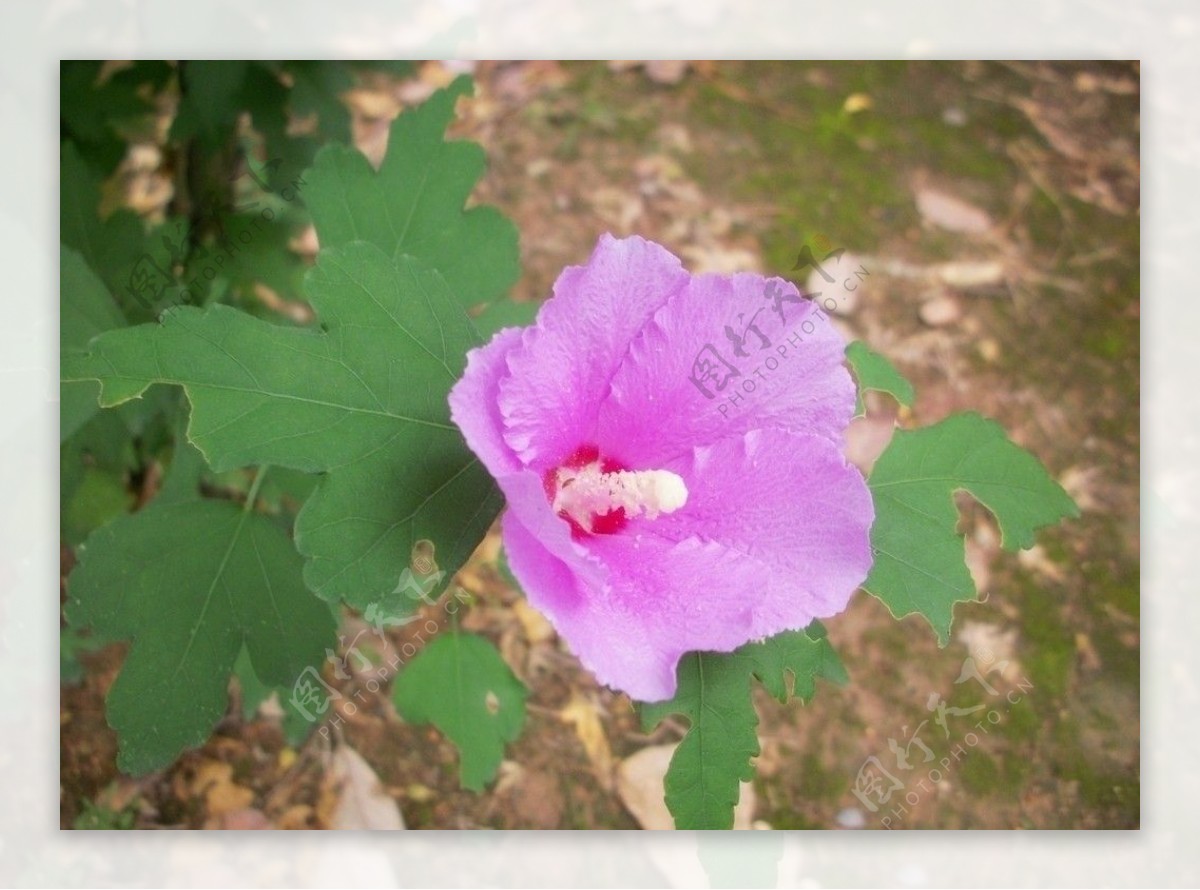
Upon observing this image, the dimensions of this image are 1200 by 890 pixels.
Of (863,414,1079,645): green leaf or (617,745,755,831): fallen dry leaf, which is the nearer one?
(863,414,1079,645): green leaf

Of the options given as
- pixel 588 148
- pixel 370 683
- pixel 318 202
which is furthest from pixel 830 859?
pixel 588 148

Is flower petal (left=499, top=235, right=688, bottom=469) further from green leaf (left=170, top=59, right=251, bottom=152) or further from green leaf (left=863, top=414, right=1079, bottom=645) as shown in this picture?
green leaf (left=170, top=59, right=251, bottom=152)

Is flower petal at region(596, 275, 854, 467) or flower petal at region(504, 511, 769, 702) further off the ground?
flower petal at region(596, 275, 854, 467)

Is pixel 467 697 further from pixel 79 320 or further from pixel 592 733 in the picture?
pixel 79 320

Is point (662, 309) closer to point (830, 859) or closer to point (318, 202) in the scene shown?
point (318, 202)

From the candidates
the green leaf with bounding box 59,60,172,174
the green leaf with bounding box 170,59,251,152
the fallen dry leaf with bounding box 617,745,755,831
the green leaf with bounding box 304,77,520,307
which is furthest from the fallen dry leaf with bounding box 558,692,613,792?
the green leaf with bounding box 59,60,172,174

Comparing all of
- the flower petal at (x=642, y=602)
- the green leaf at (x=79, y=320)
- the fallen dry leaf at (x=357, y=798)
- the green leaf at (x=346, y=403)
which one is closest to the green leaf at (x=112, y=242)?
the green leaf at (x=79, y=320)

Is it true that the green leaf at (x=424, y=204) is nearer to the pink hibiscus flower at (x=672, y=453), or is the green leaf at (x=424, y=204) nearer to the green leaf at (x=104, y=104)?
the pink hibiscus flower at (x=672, y=453)
